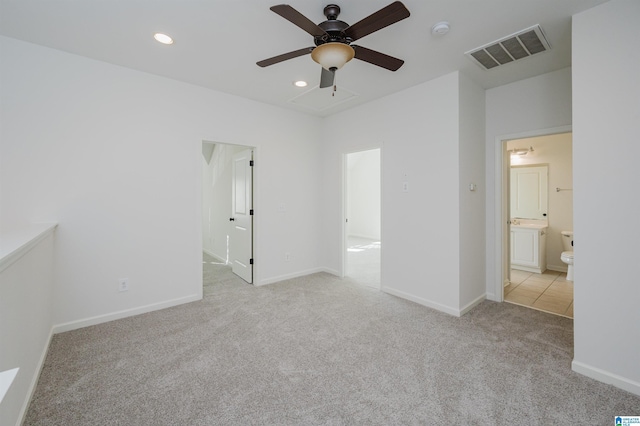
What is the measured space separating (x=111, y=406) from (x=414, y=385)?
6.52ft

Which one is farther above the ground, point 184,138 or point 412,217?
point 184,138

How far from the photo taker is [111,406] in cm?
170

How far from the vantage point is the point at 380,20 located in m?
1.64

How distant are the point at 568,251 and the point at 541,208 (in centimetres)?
87

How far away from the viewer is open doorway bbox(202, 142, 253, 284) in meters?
4.18

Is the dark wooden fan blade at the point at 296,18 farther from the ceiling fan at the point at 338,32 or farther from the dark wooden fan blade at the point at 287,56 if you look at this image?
the dark wooden fan blade at the point at 287,56

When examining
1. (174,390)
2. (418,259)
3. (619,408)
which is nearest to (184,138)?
(174,390)

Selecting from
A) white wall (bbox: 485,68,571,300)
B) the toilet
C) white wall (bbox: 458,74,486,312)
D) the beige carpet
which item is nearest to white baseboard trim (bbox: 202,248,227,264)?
the beige carpet

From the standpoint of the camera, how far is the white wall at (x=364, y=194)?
892cm

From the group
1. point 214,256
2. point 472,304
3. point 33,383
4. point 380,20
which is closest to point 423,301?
point 472,304

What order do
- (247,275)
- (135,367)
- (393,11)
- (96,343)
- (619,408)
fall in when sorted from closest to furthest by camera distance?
(393,11) → (619,408) → (135,367) → (96,343) → (247,275)

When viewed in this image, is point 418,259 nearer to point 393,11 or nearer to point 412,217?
point 412,217

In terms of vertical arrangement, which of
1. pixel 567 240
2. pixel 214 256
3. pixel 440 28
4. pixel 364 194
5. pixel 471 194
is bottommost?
pixel 214 256

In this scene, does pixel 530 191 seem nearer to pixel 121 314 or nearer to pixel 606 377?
pixel 606 377
